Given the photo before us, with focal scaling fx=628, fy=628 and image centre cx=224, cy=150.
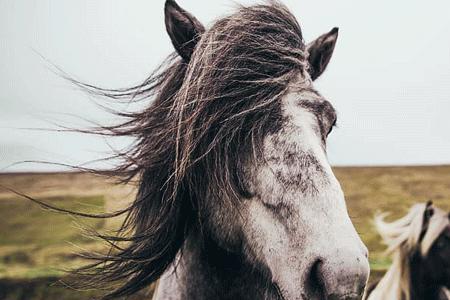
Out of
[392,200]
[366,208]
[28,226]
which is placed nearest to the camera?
[28,226]

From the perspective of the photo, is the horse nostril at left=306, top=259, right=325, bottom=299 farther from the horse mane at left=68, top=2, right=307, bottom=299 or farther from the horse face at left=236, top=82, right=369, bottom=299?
the horse mane at left=68, top=2, right=307, bottom=299

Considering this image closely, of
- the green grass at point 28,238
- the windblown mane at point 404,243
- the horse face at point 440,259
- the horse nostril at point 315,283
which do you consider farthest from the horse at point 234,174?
the green grass at point 28,238

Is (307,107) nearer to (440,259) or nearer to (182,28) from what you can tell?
(182,28)

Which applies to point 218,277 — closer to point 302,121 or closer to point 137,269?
point 137,269

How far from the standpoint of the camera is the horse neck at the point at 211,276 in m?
1.31

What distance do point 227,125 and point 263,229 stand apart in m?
0.24

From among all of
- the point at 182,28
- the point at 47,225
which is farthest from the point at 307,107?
the point at 47,225

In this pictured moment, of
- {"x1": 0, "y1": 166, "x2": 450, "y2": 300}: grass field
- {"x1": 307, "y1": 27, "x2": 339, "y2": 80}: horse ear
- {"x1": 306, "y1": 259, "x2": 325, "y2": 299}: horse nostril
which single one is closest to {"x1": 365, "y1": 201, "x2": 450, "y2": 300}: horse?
{"x1": 0, "y1": 166, "x2": 450, "y2": 300}: grass field

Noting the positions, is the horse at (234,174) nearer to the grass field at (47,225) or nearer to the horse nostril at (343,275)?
the horse nostril at (343,275)

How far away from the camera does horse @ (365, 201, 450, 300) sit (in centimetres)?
337

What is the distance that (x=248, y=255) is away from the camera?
1.28 meters

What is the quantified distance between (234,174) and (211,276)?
9.5 inches

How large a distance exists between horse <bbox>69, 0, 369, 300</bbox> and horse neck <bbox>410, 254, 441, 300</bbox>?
2.18 meters

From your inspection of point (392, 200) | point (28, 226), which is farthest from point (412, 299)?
point (28, 226)
